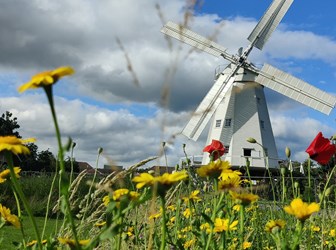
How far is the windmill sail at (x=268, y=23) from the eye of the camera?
23391 mm

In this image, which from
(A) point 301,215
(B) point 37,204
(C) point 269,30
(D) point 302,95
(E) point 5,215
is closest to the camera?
(A) point 301,215

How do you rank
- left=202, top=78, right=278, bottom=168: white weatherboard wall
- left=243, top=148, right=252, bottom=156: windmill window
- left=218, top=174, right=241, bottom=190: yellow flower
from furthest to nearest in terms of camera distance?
1. left=243, top=148, right=252, bottom=156: windmill window
2. left=202, top=78, right=278, bottom=168: white weatherboard wall
3. left=218, top=174, right=241, bottom=190: yellow flower

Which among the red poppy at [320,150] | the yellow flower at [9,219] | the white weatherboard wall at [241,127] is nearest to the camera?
the yellow flower at [9,219]

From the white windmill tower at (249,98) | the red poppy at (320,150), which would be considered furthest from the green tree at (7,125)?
the red poppy at (320,150)

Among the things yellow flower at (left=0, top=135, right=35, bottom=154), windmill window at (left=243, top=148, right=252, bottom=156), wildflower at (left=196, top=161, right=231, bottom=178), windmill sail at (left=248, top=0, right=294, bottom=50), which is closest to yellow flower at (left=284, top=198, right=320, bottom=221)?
wildflower at (left=196, top=161, right=231, bottom=178)

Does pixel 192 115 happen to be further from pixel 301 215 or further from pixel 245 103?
pixel 245 103

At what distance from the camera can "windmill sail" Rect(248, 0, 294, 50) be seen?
23.4 m

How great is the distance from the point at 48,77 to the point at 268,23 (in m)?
23.7

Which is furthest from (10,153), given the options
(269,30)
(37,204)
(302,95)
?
(269,30)

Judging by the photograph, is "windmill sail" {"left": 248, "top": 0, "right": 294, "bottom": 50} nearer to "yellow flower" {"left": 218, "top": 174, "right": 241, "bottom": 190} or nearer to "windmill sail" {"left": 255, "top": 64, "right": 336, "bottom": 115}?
"windmill sail" {"left": 255, "top": 64, "right": 336, "bottom": 115}

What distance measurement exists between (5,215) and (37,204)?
10392mm

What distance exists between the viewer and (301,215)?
110 centimetres

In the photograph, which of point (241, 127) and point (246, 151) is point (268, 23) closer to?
point (241, 127)

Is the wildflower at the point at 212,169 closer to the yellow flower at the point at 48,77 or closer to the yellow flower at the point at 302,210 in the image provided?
the yellow flower at the point at 302,210
